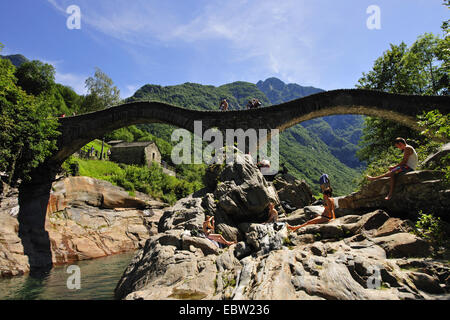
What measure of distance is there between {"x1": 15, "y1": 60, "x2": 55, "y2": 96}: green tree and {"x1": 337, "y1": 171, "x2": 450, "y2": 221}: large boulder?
49.2 m

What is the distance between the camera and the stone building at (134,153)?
133ft

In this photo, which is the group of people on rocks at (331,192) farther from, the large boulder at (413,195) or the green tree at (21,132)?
the green tree at (21,132)

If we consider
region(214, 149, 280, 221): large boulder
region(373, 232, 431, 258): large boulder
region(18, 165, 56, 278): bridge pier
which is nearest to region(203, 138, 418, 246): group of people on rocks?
region(214, 149, 280, 221): large boulder

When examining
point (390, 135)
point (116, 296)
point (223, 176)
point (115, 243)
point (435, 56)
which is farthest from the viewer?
point (435, 56)

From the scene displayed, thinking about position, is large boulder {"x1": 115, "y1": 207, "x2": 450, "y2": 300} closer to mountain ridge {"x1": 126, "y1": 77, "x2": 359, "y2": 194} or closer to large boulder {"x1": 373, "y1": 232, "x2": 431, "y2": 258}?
large boulder {"x1": 373, "y1": 232, "x2": 431, "y2": 258}

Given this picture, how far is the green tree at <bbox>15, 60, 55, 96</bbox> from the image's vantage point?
3772 centimetres

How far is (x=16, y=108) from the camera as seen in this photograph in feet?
47.9

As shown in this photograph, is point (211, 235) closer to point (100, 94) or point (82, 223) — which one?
point (82, 223)

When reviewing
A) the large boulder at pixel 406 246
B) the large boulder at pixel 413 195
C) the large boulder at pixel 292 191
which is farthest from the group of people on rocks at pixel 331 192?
the large boulder at pixel 292 191

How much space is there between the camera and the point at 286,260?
204 inches

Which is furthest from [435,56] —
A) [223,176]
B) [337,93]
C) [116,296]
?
[116,296]

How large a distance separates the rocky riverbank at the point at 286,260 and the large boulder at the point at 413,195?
2.7 inches
